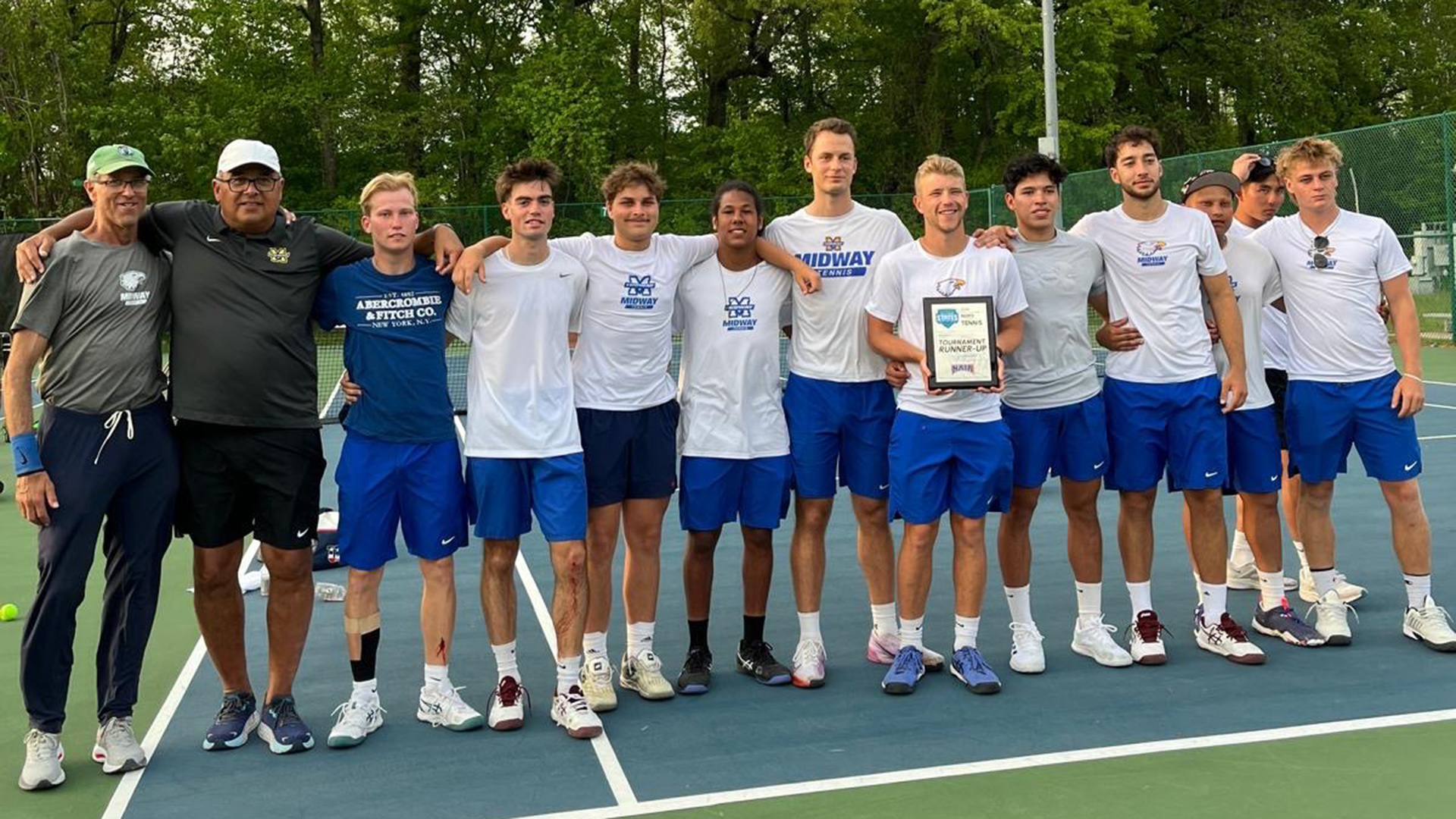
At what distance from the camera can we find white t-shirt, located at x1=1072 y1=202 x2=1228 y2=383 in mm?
5461

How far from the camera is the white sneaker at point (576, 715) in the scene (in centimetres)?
482

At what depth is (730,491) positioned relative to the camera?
5.40m

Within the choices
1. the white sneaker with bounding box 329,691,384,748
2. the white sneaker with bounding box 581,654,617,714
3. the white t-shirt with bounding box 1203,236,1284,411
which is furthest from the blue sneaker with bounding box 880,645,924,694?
the white sneaker with bounding box 329,691,384,748

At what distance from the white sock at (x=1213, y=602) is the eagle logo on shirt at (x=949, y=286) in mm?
1647

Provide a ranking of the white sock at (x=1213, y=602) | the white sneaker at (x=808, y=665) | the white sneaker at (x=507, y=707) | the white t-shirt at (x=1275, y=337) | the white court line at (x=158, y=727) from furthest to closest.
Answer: the white t-shirt at (x=1275, y=337), the white sock at (x=1213, y=602), the white sneaker at (x=808, y=665), the white sneaker at (x=507, y=707), the white court line at (x=158, y=727)

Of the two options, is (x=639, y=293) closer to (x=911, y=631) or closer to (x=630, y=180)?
(x=630, y=180)

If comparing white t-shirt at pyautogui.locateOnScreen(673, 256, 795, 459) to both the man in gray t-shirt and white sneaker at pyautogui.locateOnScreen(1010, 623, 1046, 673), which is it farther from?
the man in gray t-shirt

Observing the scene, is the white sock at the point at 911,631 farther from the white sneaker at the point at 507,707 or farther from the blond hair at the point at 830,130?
the blond hair at the point at 830,130

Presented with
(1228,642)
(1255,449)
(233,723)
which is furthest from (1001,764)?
(233,723)

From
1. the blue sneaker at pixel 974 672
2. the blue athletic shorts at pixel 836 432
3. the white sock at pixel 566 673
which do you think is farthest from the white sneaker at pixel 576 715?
the blue sneaker at pixel 974 672

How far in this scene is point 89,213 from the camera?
15.9 feet

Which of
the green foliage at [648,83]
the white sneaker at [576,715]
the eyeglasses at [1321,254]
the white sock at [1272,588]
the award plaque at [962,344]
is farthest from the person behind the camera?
the green foliage at [648,83]

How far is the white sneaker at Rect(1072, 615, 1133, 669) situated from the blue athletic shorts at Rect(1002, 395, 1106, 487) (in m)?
0.62

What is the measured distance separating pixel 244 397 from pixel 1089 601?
3370 millimetres
